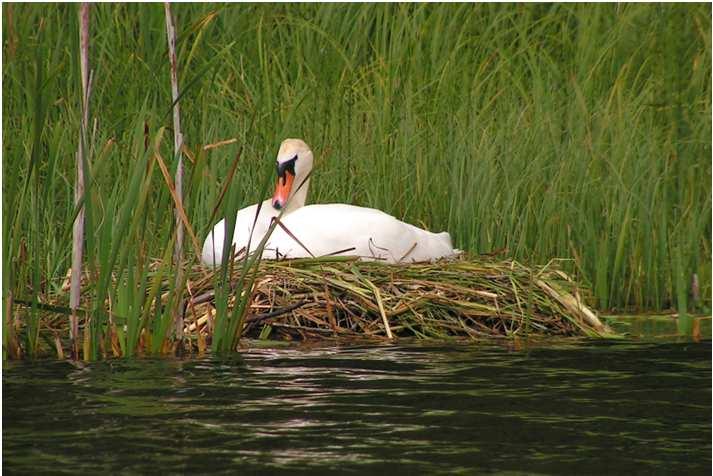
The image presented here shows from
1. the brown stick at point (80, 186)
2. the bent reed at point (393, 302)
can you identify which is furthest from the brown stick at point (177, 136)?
the bent reed at point (393, 302)

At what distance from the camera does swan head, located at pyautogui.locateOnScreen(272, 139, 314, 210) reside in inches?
355

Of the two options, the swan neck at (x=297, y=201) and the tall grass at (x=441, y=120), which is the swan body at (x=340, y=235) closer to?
the tall grass at (x=441, y=120)

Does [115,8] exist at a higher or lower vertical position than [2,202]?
higher

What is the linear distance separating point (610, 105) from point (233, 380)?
5.32 m

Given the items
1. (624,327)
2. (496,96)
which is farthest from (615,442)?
(496,96)

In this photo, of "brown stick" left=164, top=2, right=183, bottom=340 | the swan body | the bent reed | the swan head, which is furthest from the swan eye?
"brown stick" left=164, top=2, right=183, bottom=340

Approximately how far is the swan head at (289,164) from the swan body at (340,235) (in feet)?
1.81

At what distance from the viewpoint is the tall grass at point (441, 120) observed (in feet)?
27.5

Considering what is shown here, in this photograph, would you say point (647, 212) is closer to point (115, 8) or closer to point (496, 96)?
point (496, 96)

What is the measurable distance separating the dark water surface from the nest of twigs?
67cm

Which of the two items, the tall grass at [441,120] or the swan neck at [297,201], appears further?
the swan neck at [297,201]

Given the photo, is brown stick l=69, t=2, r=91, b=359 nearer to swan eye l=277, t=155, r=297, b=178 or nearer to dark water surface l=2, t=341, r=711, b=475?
dark water surface l=2, t=341, r=711, b=475

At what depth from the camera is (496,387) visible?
5621mm

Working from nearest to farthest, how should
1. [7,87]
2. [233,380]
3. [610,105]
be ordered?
[233,380] → [7,87] → [610,105]
